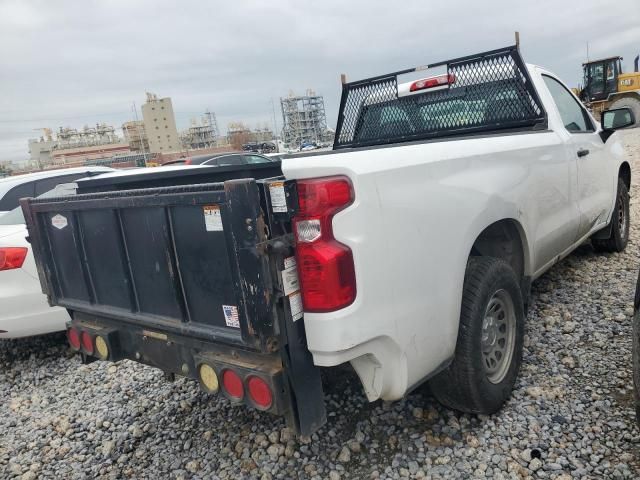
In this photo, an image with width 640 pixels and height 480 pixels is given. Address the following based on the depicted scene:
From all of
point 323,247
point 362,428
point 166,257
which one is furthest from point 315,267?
point 362,428

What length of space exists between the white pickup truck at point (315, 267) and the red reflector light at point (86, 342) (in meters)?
0.01

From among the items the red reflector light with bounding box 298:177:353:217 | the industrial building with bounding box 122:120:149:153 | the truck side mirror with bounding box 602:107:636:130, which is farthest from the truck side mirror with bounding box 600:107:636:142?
the industrial building with bounding box 122:120:149:153

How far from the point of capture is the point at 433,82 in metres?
4.17

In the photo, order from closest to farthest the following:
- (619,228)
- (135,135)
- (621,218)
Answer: (619,228) → (621,218) → (135,135)

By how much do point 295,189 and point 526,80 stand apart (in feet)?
8.79

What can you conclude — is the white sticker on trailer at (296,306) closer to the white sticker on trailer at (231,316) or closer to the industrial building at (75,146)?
the white sticker on trailer at (231,316)

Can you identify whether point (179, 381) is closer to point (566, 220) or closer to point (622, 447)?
point (622, 447)

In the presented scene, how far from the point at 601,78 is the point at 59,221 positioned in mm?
26212

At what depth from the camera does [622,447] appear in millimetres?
2385

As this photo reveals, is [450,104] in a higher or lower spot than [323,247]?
higher

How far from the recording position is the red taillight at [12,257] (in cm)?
409

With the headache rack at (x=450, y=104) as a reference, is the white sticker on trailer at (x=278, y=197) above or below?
below

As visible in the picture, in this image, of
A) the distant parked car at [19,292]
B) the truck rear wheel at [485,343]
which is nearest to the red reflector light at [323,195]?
the truck rear wheel at [485,343]

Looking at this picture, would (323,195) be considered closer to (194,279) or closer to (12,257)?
(194,279)
